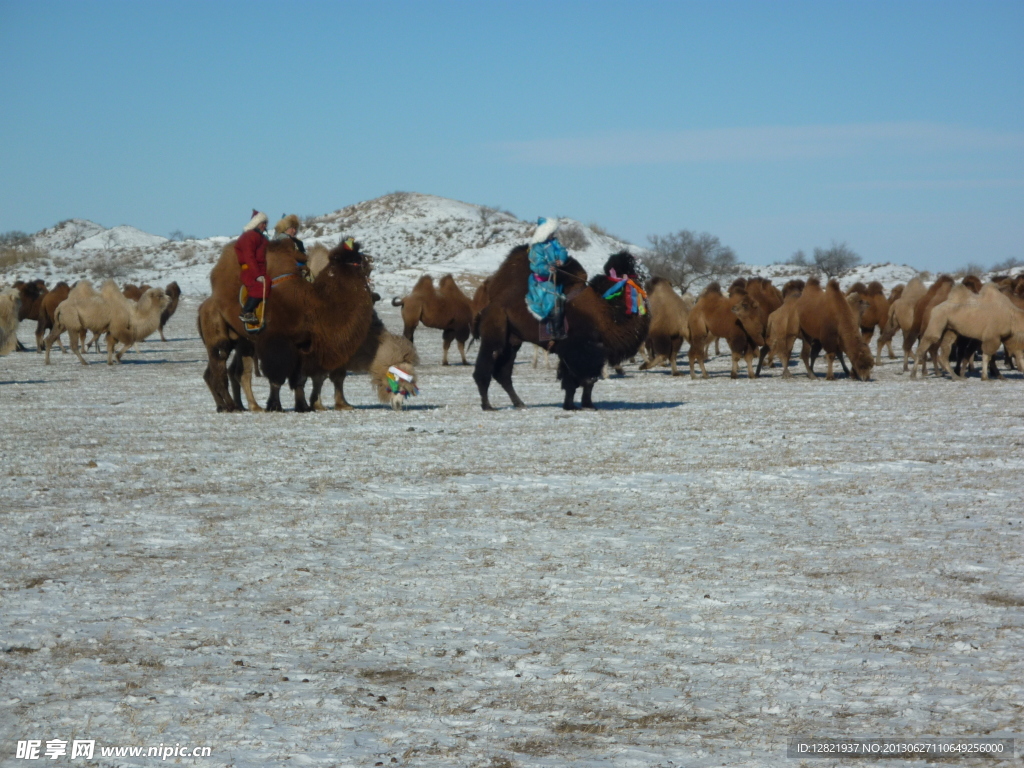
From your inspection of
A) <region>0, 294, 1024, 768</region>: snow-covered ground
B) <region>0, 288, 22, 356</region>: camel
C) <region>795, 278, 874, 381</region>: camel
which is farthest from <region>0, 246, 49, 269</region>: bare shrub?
<region>0, 294, 1024, 768</region>: snow-covered ground

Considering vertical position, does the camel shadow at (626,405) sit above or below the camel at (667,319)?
below

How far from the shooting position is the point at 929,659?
3.89m

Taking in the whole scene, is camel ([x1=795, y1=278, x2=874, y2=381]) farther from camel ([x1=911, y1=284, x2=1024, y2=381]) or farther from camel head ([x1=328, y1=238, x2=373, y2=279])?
camel head ([x1=328, y1=238, x2=373, y2=279])

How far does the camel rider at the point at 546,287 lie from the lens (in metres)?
12.1

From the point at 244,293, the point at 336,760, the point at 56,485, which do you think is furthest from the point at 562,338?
the point at 336,760

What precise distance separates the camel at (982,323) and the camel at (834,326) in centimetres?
112

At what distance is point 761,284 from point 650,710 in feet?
63.1

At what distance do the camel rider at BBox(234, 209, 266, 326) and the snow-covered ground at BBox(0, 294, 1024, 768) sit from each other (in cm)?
229

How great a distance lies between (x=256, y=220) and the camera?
12.0 m

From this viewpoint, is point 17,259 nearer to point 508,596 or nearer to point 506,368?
point 506,368

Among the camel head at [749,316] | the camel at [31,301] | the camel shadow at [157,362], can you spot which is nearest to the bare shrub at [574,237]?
the camel at [31,301]

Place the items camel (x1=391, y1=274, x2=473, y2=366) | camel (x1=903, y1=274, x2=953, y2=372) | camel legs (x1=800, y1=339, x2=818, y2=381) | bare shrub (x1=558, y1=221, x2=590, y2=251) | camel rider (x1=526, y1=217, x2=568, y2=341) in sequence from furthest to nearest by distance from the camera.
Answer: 1. bare shrub (x1=558, y1=221, x2=590, y2=251)
2. camel (x1=391, y1=274, x2=473, y2=366)
3. camel (x1=903, y1=274, x2=953, y2=372)
4. camel legs (x1=800, y1=339, x2=818, y2=381)
5. camel rider (x1=526, y1=217, x2=568, y2=341)

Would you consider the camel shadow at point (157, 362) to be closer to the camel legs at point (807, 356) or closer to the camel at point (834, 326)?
the camel legs at point (807, 356)

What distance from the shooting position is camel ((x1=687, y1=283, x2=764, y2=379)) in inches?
750
